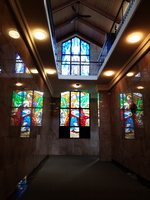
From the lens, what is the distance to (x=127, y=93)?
6.09 m

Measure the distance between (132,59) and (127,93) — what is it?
1.21m

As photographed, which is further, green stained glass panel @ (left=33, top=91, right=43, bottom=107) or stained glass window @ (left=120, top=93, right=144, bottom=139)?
green stained glass panel @ (left=33, top=91, right=43, bottom=107)

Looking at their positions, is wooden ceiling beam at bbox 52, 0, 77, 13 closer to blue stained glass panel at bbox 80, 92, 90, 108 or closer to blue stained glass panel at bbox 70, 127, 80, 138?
blue stained glass panel at bbox 80, 92, 90, 108

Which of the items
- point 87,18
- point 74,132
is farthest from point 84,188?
point 87,18

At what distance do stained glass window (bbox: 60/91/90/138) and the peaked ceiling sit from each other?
1.30 m

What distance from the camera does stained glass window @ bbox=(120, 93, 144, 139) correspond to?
4988mm

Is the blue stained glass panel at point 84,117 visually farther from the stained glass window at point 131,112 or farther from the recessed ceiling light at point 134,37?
the recessed ceiling light at point 134,37

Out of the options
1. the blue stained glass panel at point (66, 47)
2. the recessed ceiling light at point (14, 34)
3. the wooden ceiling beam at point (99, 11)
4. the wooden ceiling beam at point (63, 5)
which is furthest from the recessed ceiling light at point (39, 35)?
the blue stained glass panel at point (66, 47)

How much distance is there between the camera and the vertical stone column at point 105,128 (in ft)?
26.8

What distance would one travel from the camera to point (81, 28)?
488 inches

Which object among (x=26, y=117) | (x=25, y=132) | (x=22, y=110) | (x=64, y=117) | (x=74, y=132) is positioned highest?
(x=64, y=117)

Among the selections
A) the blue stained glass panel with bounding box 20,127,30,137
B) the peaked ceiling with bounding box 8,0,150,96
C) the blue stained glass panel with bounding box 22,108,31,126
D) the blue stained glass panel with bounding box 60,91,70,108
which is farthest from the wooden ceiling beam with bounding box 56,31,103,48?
the blue stained glass panel with bounding box 20,127,30,137

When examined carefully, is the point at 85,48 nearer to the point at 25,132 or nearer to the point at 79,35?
the point at 79,35

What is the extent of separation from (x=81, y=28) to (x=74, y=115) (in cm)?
613
